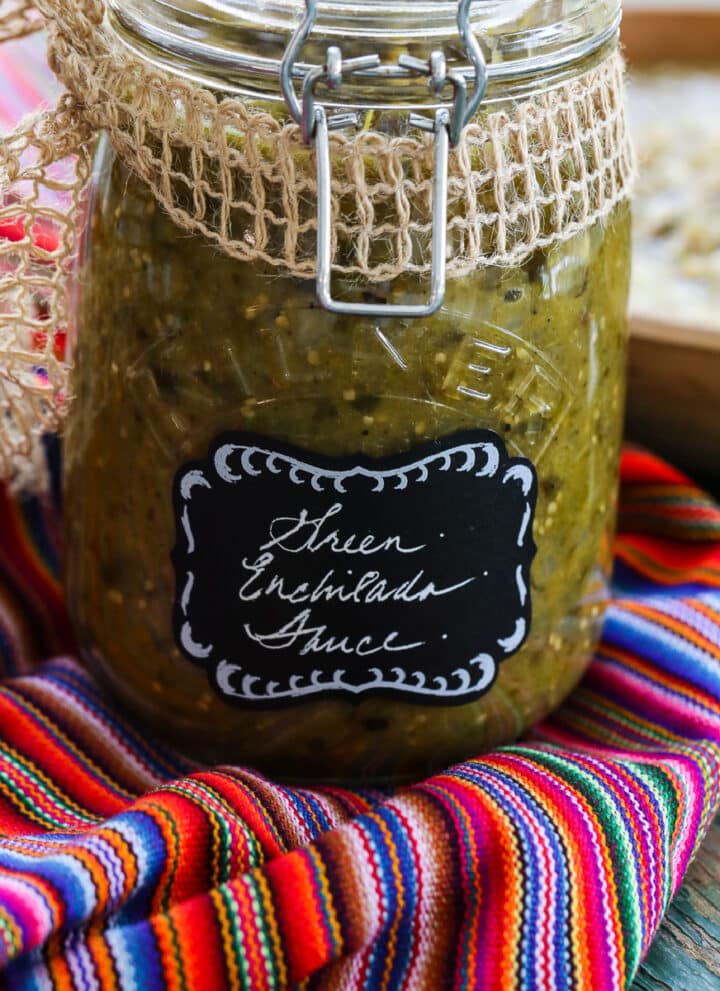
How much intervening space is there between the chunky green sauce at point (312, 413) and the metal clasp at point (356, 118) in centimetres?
3

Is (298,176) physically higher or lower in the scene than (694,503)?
higher

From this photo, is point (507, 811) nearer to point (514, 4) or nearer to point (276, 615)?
point (276, 615)

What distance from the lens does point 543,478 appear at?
1.75 feet

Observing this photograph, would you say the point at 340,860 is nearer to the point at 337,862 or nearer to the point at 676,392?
the point at 337,862

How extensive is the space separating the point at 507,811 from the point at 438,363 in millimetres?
199

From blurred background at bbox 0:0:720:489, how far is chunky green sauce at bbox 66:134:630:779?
0.15 metres

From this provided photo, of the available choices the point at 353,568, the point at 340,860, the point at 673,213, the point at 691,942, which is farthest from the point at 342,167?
the point at 673,213

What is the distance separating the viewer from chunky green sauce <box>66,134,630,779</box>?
0.49 m

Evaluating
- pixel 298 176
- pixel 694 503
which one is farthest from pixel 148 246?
pixel 694 503

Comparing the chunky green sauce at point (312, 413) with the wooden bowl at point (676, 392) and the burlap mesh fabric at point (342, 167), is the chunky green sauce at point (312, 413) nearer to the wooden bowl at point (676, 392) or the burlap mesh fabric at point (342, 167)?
the burlap mesh fabric at point (342, 167)

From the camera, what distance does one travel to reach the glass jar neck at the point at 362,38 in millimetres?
456

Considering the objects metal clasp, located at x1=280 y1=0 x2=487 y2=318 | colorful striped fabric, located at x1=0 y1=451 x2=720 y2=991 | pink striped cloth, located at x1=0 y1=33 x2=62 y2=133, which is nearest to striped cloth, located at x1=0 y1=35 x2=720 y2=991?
colorful striped fabric, located at x1=0 y1=451 x2=720 y2=991

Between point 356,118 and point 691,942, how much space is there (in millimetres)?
392

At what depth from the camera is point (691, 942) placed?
0.54 m
